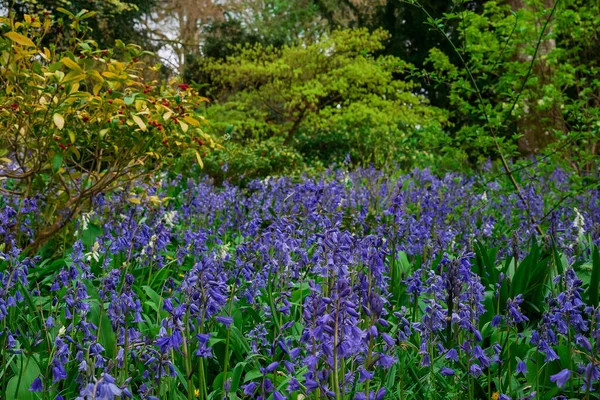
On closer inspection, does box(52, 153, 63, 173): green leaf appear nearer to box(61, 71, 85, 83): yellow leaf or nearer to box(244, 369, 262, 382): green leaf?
box(61, 71, 85, 83): yellow leaf

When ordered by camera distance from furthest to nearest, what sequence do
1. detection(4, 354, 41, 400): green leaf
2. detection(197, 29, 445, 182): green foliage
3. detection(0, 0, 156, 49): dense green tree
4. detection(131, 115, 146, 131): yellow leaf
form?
detection(0, 0, 156, 49): dense green tree
detection(197, 29, 445, 182): green foliage
detection(131, 115, 146, 131): yellow leaf
detection(4, 354, 41, 400): green leaf

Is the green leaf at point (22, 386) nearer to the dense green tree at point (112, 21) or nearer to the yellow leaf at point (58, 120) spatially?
the yellow leaf at point (58, 120)

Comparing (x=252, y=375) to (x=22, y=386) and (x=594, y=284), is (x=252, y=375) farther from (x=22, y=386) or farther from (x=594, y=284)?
(x=594, y=284)

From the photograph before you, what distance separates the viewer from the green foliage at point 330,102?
11.8 m

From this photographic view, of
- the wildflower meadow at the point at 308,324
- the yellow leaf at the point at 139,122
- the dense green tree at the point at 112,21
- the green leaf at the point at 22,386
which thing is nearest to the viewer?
the wildflower meadow at the point at 308,324

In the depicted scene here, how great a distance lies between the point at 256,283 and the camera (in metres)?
2.73

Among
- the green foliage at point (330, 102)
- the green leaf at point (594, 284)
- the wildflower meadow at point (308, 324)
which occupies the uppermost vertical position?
the green foliage at point (330, 102)

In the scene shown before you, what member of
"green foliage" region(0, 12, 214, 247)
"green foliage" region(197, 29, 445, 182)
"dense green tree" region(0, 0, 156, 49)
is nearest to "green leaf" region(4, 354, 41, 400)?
"green foliage" region(0, 12, 214, 247)

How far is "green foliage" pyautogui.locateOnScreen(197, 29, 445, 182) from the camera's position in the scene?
38.7 ft

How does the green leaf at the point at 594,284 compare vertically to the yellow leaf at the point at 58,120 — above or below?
below

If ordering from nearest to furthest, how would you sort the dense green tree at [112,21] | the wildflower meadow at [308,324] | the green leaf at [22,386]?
the wildflower meadow at [308,324] → the green leaf at [22,386] → the dense green tree at [112,21]

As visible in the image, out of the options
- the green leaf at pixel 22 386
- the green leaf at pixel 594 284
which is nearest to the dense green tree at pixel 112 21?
the green leaf at pixel 22 386

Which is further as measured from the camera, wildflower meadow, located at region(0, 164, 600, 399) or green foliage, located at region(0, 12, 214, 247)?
green foliage, located at region(0, 12, 214, 247)

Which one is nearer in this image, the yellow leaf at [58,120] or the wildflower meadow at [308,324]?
the wildflower meadow at [308,324]
